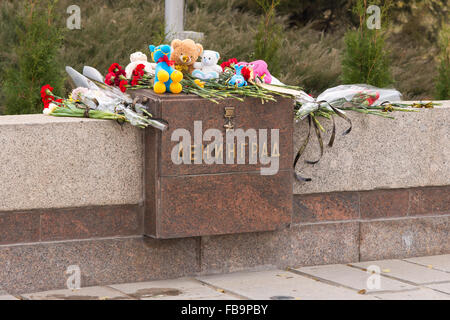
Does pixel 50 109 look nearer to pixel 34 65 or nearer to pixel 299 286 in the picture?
pixel 34 65

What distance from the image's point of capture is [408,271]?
227 inches

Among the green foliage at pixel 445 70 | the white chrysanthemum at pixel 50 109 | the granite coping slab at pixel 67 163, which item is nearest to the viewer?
the granite coping slab at pixel 67 163

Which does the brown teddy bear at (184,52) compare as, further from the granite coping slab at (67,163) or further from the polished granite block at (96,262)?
the polished granite block at (96,262)

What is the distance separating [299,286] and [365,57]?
2.81 meters

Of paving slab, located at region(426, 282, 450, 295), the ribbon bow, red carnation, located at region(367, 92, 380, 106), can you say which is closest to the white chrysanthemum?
the ribbon bow

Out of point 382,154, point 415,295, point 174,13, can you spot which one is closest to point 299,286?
point 415,295

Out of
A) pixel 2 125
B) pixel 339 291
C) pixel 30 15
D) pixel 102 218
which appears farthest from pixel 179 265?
pixel 30 15

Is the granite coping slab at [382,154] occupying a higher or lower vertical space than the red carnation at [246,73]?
lower

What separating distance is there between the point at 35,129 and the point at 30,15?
2.32 m

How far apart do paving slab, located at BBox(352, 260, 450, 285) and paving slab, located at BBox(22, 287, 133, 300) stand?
1889 mm

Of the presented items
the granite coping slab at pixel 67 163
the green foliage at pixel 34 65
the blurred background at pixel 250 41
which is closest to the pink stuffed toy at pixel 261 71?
the granite coping slab at pixel 67 163

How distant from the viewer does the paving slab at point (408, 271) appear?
5.56 meters

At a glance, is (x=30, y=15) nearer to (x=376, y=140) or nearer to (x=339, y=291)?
(x=376, y=140)

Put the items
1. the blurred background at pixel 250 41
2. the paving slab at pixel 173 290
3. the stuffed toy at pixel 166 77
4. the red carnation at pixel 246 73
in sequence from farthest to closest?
the blurred background at pixel 250 41, the red carnation at pixel 246 73, the stuffed toy at pixel 166 77, the paving slab at pixel 173 290
